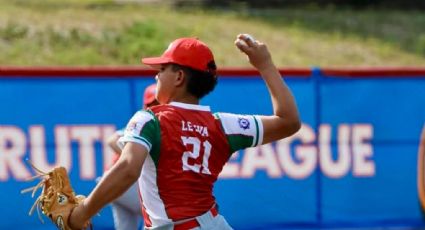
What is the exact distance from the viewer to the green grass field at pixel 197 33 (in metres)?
15.3

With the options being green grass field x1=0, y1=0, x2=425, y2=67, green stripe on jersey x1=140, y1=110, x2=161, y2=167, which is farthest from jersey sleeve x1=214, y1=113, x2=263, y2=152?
green grass field x1=0, y1=0, x2=425, y2=67

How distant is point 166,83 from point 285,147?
16.0ft

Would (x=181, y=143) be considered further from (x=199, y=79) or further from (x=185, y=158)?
(x=199, y=79)

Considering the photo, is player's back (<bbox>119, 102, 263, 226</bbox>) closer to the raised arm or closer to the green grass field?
the raised arm

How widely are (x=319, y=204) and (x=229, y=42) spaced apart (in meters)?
7.74

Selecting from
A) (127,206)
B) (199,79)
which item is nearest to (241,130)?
(199,79)

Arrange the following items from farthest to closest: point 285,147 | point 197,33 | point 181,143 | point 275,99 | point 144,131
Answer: point 197,33 < point 285,147 < point 275,99 < point 181,143 < point 144,131

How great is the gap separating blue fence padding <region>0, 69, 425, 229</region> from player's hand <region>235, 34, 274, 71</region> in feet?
14.2

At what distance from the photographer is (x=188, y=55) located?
450 cm

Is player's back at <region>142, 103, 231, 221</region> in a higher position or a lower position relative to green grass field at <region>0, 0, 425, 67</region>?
lower

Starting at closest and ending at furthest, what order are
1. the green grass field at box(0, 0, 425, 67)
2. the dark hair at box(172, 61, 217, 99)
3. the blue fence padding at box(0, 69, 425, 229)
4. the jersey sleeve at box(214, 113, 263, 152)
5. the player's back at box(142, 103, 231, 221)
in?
the player's back at box(142, 103, 231, 221) → the dark hair at box(172, 61, 217, 99) → the jersey sleeve at box(214, 113, 263, 152) → the blue fence padding at box(0, 69, 425, 229) → the green grass field at box(0, 0, 425, 67)

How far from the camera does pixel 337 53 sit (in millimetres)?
17297

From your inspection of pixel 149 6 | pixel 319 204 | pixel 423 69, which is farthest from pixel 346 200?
pixel 149 6

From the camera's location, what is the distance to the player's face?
451 cm
